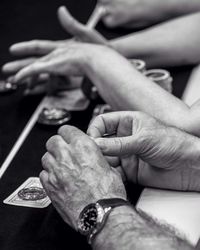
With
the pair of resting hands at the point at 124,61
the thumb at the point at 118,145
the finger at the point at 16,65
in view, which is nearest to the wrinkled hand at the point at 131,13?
the pair of resting hands at the point at 124,61

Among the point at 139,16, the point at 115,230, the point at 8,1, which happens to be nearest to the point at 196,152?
the point at 115,230

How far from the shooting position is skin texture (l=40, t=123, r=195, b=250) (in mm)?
987

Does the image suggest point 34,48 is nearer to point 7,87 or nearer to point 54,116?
point 7,87

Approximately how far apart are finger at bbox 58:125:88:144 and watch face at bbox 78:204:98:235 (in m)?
0.17

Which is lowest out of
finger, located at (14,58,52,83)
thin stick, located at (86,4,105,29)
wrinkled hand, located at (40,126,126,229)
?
thin stick, located at (86,4,105,29)

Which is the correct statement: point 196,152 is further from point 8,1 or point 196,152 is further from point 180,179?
point 8,1

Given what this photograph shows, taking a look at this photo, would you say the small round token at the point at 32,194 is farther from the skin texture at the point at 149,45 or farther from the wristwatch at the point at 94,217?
the skin texture at the point at 149,45

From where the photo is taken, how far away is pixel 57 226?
115 cm

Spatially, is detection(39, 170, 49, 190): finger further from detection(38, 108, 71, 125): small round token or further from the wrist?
detection(38, 108, 71, 125): small round token

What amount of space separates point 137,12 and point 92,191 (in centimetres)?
139

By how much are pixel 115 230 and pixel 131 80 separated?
556 millimetres

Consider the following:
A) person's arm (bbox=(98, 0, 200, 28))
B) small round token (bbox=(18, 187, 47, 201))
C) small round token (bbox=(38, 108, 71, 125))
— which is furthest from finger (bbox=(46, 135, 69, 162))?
person's arm (bbox=(98, 0, 200, 28))

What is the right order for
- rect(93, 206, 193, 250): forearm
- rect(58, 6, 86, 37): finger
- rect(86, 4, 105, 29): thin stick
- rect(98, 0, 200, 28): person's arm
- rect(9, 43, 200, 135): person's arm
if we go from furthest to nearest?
rect(86, 4, 105, 29): thin stick, rect(98, 0, 200, 28): person's arm, rect(58, 6, 86, 37): finger, rect(9, 43, 200, 135): person's arm, rect(93, 206, 193, 250): forearm

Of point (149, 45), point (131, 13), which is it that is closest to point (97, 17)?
point (131, 13)
